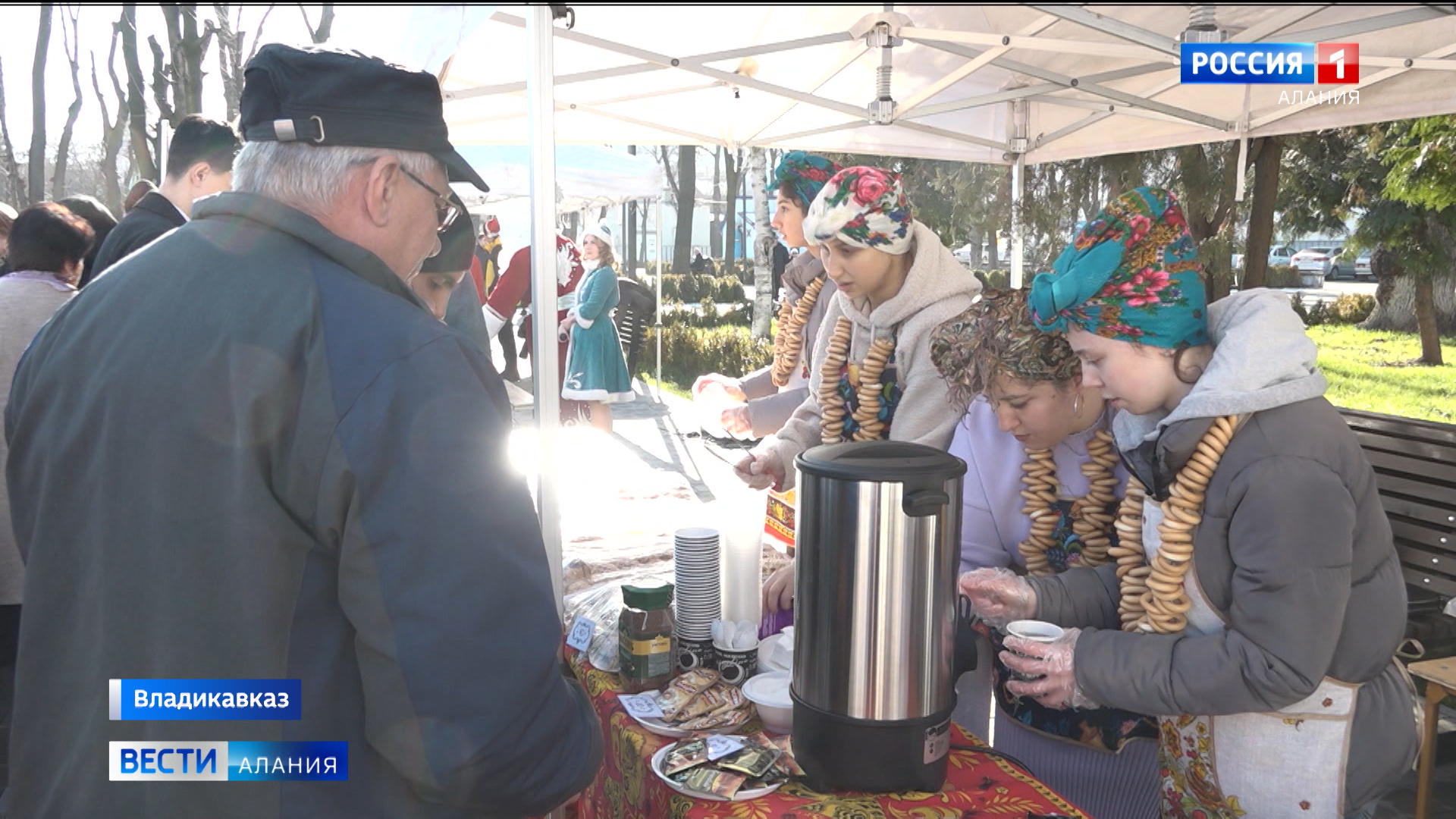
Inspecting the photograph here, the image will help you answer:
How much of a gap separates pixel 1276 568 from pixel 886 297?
1.32 m

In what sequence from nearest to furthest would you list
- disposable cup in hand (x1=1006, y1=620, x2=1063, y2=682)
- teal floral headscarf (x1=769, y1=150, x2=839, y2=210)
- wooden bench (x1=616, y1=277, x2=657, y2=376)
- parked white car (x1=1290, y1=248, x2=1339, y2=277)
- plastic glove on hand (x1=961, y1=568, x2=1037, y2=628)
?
disposable cup in hand (x1=1006, y1=620, x2=1063, y2=682), plastic glove on hand (x1=961, y1=568, x2=1037, y2=628), teal floral headscarf (x1=769, y1=150, x2=839, y2=210), wooden bench (x1=616, y1=277, x2=657, y2=376), parked white car (x1=1290, y1=248, x2=1339, y2=277)

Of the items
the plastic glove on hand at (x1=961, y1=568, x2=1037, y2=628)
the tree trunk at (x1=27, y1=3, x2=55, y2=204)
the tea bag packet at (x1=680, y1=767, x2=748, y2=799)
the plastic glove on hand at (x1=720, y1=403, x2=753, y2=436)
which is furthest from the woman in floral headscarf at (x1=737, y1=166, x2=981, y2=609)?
the tree trunk at (x1=27, y1=3, x2=55, y2=204)

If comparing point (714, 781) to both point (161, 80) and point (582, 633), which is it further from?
point (161, 80)

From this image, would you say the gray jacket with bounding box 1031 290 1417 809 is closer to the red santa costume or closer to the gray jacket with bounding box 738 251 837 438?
the gray jacket with bounding box 738 251 837 438

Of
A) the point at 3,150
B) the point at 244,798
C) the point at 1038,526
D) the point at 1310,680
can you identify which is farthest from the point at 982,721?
the point at 3,150

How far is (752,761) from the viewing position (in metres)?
1.47

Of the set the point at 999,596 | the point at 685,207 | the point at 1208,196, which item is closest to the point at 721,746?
the point at 999,596

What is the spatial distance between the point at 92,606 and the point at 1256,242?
31.2 feet

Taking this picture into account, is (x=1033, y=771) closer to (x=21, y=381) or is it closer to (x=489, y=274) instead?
(x=21, y=381)

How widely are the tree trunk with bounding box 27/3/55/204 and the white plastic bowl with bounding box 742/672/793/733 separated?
42.0 ft

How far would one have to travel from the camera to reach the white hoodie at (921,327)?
226cm

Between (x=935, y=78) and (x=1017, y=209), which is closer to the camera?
(x=935, y=78)

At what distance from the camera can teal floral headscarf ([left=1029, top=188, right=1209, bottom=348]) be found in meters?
1.48

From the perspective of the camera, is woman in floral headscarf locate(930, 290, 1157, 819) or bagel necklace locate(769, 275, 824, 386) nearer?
woman in floral headscarf locate(930, 290, 1157, 819)
